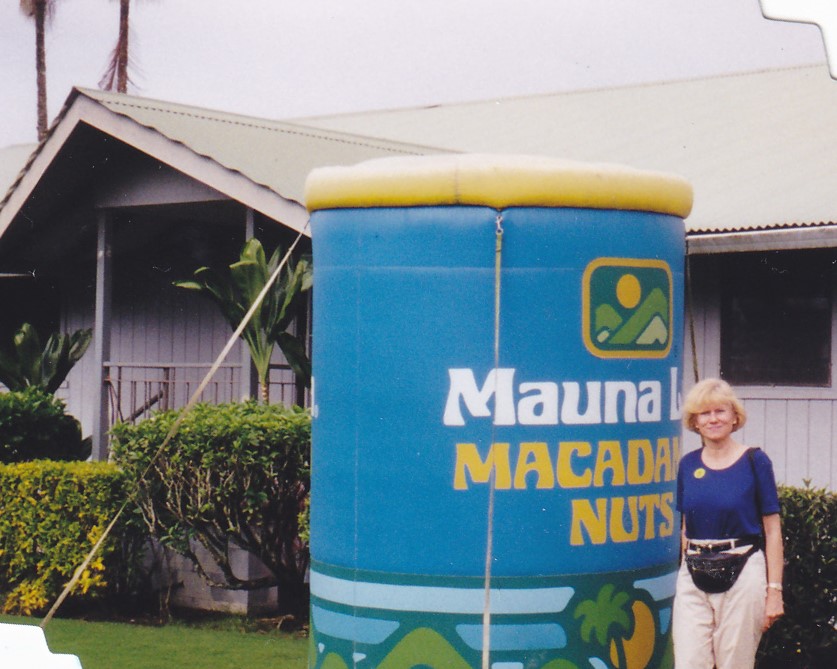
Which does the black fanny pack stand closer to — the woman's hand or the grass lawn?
the woman's hand

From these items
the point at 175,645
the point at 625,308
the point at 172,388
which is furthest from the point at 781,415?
the point at 172,388

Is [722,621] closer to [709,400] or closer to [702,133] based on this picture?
[709,400]

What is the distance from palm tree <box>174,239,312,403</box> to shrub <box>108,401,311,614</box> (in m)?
1.04

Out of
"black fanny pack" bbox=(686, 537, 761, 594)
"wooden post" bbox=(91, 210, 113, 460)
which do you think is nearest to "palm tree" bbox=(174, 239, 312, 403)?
"wooden post" bbox=(91, 210, 113, 460)

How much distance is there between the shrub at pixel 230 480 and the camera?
934cm

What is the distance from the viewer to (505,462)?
5.32 metres

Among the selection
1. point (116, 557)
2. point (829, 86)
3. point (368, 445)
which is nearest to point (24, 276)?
point (116, 557)

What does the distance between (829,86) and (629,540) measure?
9.15 m

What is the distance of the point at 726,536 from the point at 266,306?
5864 mm

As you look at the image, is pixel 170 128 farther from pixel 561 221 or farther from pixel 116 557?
pixel 561 221

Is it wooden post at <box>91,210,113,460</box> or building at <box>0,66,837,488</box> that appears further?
wooden post at <box>91,210,113,460</box>

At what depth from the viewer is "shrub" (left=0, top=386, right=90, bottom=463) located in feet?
37.7

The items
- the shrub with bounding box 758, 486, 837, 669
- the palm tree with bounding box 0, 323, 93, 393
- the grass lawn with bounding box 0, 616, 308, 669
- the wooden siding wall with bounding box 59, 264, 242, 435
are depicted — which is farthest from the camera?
the wooden siding wall with bounding box 59, 264, 242, 435

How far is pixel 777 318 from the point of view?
10.9 m
